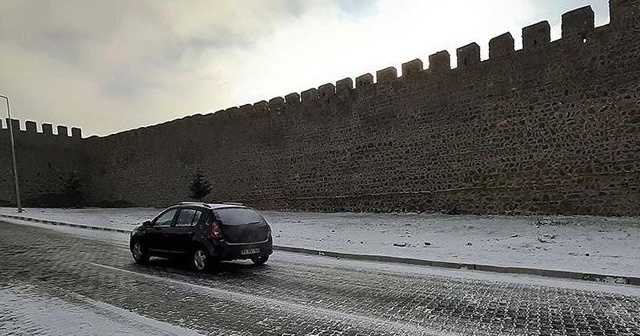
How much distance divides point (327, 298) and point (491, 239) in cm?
649

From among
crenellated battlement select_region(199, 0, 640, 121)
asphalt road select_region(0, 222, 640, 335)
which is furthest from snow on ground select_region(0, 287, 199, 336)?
crenellated battlement select_region(199, 0, 640, 121)

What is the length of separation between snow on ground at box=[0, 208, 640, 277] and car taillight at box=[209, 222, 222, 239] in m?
3.33

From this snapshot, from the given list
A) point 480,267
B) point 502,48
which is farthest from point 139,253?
point 502,48

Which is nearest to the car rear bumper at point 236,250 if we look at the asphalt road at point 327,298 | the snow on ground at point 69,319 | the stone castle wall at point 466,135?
the asphalt road at point 327,298

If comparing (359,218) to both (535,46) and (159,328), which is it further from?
(159,328)

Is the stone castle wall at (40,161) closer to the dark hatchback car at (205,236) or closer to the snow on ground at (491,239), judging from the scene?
the snow on ground at (491,239)

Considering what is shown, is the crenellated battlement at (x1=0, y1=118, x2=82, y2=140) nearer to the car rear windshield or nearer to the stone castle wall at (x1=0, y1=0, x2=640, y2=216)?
the stone castle wall at (x1=0, y1=0, x2=640, y2=216)

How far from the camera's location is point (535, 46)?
49.1 feet

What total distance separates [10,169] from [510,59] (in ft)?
107

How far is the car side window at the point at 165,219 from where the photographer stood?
34.7 feet

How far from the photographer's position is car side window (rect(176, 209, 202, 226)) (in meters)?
10.0

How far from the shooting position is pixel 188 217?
10.2 metres

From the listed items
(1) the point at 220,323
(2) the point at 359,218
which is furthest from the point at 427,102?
(1) the point at 220,323

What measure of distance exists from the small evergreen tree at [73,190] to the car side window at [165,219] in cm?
2678
